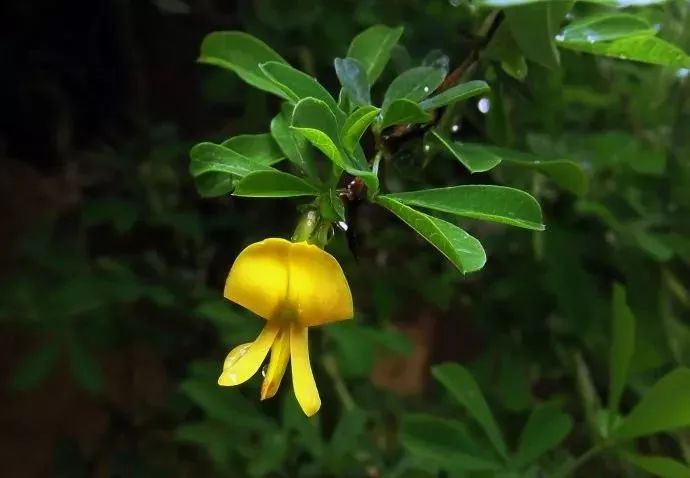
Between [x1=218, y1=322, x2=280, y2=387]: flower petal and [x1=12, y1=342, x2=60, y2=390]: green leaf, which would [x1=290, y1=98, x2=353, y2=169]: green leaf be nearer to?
[x1=218, y1=322, x2=280, y2=387]: flower petal

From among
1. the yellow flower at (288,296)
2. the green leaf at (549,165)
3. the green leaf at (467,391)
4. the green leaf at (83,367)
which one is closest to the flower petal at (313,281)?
the yellow flower at (288,296)

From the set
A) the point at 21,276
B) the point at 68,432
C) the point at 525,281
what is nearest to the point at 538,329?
the point at 525,281

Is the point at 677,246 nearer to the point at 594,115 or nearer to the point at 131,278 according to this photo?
the point at 594,115

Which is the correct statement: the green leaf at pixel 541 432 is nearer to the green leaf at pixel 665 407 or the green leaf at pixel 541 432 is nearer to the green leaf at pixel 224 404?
the green leaf at pixel 665 407

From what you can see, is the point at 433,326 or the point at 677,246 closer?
the point at 677,246

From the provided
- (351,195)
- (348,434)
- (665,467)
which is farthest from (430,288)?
(351,195)

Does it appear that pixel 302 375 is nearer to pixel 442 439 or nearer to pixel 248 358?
pixel 248 358
